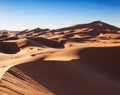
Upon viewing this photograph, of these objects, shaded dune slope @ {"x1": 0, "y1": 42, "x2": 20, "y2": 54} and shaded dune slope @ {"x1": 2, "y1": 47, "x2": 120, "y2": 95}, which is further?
shaded dune slope @ {"x1": 0, "y1": 42, "x2": 20, "y2": 54}

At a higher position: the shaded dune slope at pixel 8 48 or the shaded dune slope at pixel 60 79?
the shaded dune slope at pixel 60 79

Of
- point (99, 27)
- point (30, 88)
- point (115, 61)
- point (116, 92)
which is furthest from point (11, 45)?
point (99, 27)

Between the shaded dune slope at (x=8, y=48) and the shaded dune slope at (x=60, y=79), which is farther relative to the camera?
the shaded dune slope at (x=8, y=48)

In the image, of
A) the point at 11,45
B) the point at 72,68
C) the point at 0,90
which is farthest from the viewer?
the point at 11,45

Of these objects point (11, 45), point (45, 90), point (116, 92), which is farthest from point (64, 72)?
point (11, 45)

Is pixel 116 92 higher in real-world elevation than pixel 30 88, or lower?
lower

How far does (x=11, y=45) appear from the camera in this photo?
98.3ft

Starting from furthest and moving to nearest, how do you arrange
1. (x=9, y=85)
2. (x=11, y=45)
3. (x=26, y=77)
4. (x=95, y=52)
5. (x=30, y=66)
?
(x=11, y=45)
(x=95, y=52)
(x=30, y=66)
(x=26, y=77)
(x=9, y=85)

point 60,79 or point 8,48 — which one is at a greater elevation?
point 60,79

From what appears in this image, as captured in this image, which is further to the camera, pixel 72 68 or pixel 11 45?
pixel 11 45

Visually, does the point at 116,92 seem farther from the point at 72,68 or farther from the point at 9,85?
the point at 9,85

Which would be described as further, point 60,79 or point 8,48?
point 8,48

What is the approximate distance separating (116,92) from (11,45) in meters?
21.3

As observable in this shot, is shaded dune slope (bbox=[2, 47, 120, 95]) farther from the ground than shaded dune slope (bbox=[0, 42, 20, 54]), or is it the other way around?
shaded dune slope (bbox=[2, 47, 120, 95])
